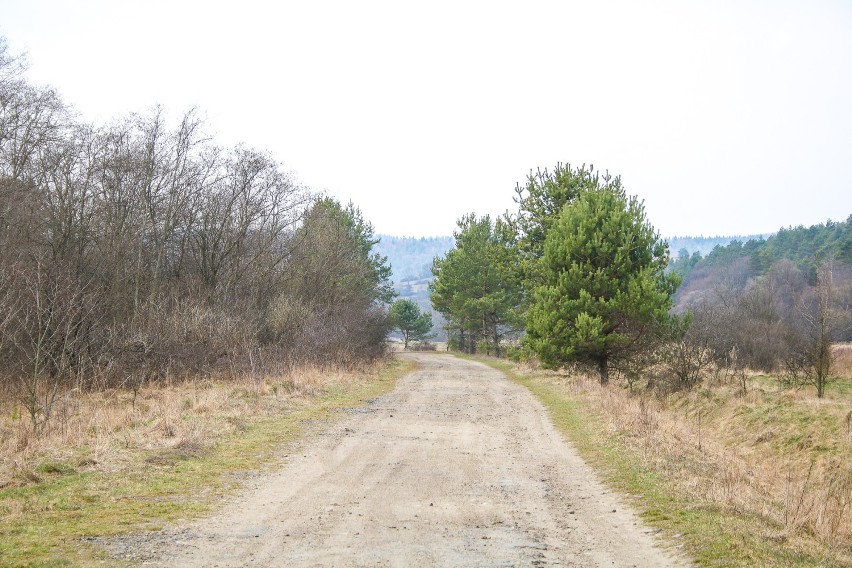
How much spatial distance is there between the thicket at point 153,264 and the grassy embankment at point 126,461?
1212 mm

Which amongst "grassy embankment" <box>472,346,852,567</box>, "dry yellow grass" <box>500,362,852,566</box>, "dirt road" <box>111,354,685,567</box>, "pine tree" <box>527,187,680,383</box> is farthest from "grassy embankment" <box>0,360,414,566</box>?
"pine tree" <box>527,187,680,383</box>

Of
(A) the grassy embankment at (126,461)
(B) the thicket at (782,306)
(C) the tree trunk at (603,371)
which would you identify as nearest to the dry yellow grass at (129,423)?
(A) the grassy embankment at (126,461)

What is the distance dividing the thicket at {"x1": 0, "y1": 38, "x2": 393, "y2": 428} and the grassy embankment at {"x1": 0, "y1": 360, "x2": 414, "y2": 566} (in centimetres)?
121

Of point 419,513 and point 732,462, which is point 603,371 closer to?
point 732,462

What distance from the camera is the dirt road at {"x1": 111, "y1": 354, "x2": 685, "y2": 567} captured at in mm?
6410

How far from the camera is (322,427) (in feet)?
49.0

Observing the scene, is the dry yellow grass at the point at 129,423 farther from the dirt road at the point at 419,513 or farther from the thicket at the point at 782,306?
the thicket at the point at 782,306

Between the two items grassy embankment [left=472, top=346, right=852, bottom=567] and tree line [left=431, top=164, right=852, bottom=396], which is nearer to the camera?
grassy embankment [left=472, top=346, right=852, bottom=567]

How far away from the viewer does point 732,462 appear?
12.6 metres

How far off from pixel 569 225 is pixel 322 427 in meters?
12.8

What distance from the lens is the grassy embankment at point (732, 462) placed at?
7.22 meters

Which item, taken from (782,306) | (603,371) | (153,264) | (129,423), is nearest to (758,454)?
(603,371)

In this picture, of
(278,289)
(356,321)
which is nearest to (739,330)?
(356,321)

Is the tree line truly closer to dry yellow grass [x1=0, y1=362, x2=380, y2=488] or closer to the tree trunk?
the tree trunk
